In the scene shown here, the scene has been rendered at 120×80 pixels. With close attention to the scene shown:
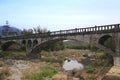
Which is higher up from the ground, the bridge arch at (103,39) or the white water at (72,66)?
the bridge arch at (103,39)

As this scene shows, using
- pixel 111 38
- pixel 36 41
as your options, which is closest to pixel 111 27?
pixel 111 38

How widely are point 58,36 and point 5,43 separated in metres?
26.9

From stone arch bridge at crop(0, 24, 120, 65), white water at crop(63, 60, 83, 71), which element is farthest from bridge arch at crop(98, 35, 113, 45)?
white water at crop(63, 60, 83, 71)

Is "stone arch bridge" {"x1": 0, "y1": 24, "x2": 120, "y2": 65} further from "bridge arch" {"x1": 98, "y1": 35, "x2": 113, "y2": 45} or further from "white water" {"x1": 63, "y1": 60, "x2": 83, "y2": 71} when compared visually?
"white water" {"x1": 63, "y1": 60, "x2": 83, "y2": 71}

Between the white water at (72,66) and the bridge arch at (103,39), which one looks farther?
the white water at (72,66)

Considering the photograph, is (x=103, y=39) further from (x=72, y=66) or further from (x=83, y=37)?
(x=72, y=66)

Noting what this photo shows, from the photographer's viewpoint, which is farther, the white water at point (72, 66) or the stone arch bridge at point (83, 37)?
the white water at point (72, 66)

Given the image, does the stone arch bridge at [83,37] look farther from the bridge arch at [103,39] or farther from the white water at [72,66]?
the white water at [72,66]

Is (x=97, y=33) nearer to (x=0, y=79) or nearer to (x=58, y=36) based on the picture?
(x=58, y=36)

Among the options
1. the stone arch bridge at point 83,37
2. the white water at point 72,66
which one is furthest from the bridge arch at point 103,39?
the white water at point 72,66

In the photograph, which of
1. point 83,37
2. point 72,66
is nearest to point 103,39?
point 83,37

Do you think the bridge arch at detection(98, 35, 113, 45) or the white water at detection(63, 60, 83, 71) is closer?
the bridge arch at detection(98, 35, 113, 45)

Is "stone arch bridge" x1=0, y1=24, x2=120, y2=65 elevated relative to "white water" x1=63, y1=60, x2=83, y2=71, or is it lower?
elevated

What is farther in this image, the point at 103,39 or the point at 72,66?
the point at 72,66
